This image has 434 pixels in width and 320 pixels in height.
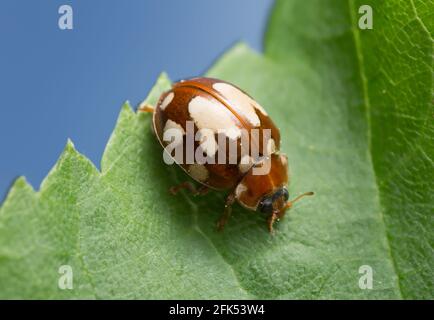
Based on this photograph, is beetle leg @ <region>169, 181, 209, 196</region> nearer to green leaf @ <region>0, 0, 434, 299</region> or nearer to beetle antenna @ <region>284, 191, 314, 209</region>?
green leaf @ <region>0, 0, 434, 299</region>

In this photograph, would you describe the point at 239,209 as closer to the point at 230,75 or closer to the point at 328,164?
the point at 328,164

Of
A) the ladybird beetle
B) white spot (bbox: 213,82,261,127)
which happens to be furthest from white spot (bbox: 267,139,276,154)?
white spot (bbox: 213,82,261,127)

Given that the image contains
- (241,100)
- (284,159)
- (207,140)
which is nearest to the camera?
(207,140)

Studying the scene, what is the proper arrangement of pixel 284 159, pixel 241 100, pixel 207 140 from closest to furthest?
pixel 207 140 → pixel 241 100 → pixel 284 159

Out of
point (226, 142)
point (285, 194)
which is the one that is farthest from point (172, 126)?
point (285, 194)

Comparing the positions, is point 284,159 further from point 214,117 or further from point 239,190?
point 214,117

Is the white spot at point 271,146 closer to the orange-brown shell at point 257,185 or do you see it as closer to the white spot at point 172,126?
the orange-brown shell at point 257,185

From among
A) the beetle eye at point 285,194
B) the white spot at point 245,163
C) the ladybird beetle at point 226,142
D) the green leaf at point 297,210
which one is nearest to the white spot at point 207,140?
the ladybird beetle at point 226,142
